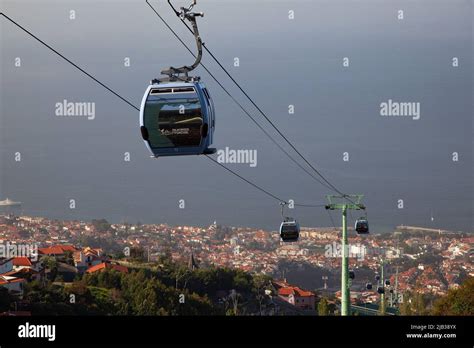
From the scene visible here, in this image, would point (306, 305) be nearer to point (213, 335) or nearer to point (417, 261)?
point (417, 261)

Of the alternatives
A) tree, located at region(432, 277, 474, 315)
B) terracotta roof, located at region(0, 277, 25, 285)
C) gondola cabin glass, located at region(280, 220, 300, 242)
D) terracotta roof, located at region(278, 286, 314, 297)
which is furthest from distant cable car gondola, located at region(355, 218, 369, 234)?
terracotta roof, located at region(278, 286, 314, 297)

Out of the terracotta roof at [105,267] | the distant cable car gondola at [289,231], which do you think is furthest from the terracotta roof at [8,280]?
the distant cable car gondola at [289,231]

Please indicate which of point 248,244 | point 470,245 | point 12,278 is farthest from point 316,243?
point 12,278

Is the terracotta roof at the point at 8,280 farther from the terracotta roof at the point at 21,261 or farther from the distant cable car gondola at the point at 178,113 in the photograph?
the distant cable car gondola at the point at 178,113

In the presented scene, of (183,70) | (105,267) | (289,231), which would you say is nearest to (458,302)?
(289,231)

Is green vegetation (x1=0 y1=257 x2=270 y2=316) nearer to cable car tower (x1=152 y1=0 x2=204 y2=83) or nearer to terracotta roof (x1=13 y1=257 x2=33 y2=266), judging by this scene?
terracotta roof (x1=13 y1=257 x2=33 y2=266)

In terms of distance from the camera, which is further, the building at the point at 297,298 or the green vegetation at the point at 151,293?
the building at the point at 297,298

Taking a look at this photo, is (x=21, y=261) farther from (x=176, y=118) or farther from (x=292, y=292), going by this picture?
(x=176, y=118)
